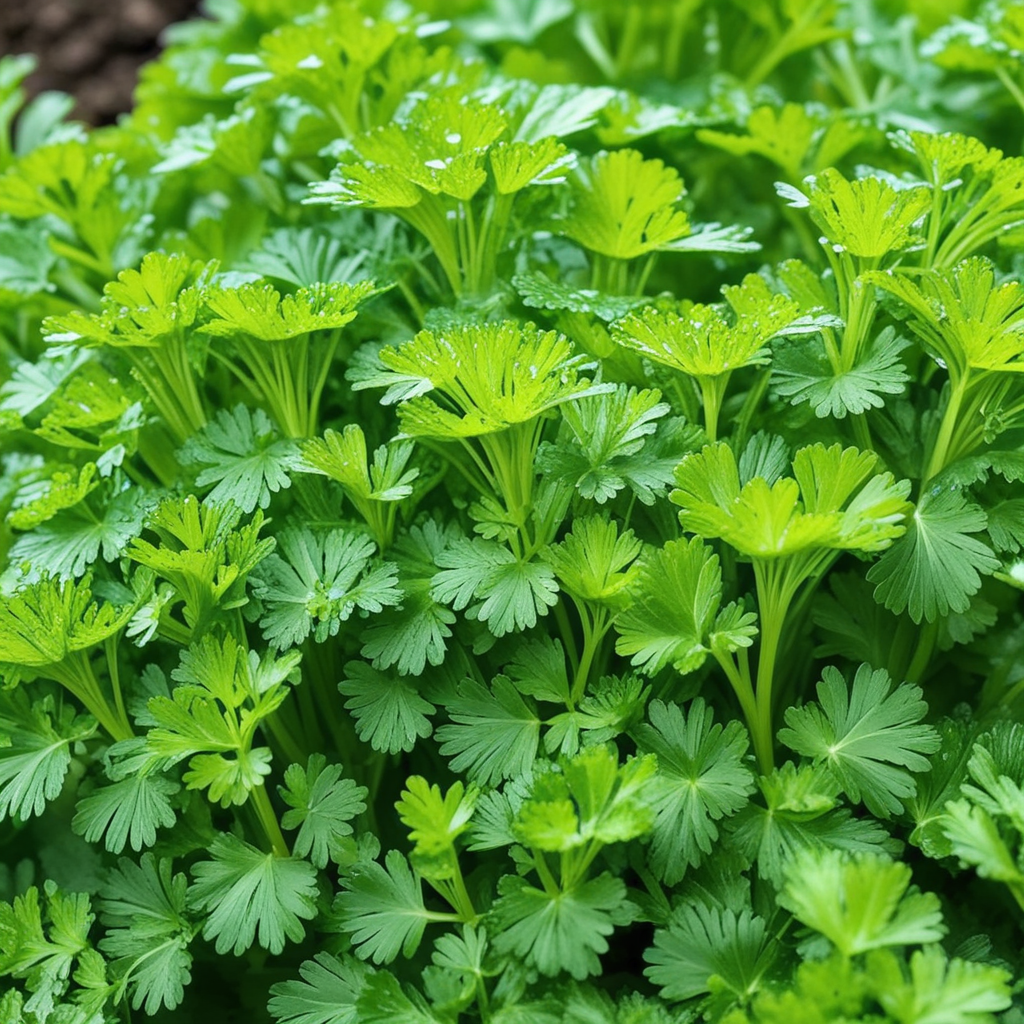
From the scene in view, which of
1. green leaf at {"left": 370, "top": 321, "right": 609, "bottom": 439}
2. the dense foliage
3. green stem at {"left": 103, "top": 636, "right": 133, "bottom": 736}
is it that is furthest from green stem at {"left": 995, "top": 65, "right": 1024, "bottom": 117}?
green stem at {"left": 103, "top": 636, "right": 133, "bottom": 736}

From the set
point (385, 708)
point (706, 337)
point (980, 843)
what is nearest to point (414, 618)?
point (385, 708)

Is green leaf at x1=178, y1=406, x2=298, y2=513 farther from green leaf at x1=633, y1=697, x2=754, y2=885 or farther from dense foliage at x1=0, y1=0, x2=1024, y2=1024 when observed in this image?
green leaf at x1=633, y1=697, x2=754, y2=885

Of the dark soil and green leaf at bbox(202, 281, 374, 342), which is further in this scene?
the dark soil

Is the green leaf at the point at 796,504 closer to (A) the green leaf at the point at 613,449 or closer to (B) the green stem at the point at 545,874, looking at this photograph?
(A) the green leaf at the point at 613,449

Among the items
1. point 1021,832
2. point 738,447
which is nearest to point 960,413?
point 738,447

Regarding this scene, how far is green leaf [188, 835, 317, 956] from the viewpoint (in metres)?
0.69

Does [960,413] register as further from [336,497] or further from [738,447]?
[336,497]

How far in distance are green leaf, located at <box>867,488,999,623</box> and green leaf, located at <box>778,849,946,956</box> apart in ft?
0.61

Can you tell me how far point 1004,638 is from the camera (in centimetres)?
83

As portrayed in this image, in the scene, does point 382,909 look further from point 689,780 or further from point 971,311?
point 971,311

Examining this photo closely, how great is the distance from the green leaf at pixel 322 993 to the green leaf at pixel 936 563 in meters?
0.42

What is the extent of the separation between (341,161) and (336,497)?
0.90 feet

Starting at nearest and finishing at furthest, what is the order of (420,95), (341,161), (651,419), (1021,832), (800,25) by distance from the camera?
(1021,832) → (651,419) → (341,161) → (420,95) → (800,25)

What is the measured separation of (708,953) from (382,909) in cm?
21
